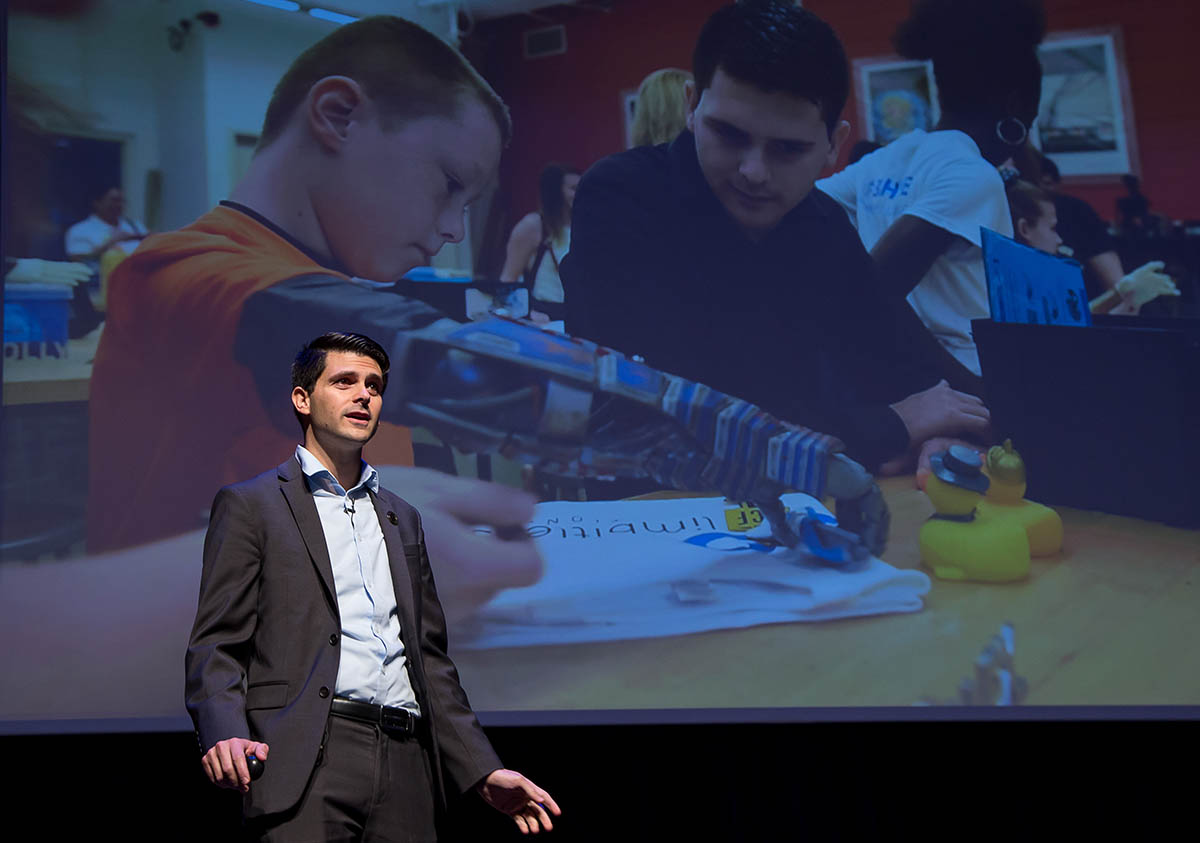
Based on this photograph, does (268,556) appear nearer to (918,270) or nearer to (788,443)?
(788,443)

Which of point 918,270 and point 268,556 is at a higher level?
point 918,270

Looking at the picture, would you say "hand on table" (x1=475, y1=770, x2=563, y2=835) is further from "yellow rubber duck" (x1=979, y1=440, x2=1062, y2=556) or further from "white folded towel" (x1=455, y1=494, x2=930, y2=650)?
"yellow rubber duck" (x1=979, y1=440, x2=1062, y2=556)

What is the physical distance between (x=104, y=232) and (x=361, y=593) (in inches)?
73.9

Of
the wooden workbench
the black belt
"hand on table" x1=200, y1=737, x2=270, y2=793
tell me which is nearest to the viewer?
"hand on table" x1=200, y1=737, x2=270, y2=793

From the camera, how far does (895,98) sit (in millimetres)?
2445

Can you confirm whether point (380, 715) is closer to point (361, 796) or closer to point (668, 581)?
point (361, 796)

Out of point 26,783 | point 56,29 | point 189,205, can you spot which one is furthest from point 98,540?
point 56,29

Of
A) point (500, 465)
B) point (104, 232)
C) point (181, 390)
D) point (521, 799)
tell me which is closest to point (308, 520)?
point (521, 799)

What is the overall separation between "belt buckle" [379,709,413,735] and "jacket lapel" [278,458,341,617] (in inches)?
4.7

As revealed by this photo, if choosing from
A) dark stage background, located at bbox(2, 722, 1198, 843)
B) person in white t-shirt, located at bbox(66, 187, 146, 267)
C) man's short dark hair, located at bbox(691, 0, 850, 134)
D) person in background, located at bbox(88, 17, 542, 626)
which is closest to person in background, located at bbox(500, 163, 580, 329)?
person in background, located at bbox(88, 17, 542, 626)

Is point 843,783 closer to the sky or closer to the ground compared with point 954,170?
closer to the ground

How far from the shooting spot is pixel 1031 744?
2.31 m

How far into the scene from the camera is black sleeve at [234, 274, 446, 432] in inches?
96.3

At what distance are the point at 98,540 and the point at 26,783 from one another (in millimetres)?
666
